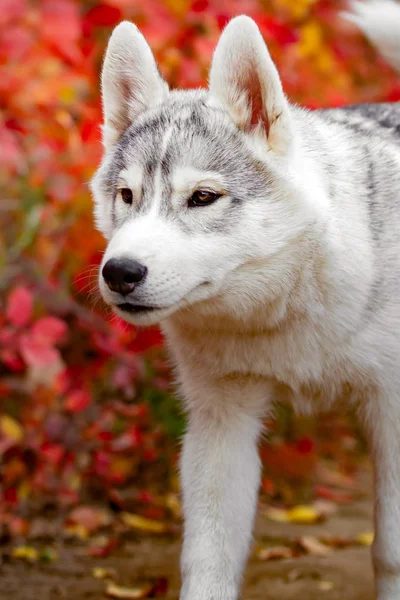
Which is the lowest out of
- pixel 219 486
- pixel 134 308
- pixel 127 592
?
pixel 127 592

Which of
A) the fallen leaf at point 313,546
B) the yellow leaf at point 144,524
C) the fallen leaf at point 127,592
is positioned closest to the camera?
the fallen leaf at point 127,592

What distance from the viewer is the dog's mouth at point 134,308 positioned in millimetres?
2990

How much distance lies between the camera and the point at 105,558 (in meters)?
4.56

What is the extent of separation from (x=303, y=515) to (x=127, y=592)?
1348 mm

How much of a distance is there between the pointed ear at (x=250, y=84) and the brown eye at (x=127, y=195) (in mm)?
415

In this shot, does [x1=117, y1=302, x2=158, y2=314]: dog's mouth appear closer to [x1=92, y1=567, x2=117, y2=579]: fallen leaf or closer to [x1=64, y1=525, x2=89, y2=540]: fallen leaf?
[x1=92, y1=567, x2=117, y2=579]: fallen leaf

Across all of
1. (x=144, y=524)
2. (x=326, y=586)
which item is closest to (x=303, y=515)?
(x=144, y=524)

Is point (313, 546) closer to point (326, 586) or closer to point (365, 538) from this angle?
point (365, 538)

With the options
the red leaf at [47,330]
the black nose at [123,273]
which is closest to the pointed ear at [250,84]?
the black nose at [123,273]

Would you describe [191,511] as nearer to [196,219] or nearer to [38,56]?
[196,219]

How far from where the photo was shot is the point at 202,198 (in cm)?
310

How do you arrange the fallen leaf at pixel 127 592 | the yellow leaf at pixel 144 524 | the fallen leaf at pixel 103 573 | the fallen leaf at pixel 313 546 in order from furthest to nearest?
the yellow leaf at pixel 144 524 → the fallen leaf at pixel 313 546 → the fallen leaf at pixel 103 573 → the fallen leaf at pixel 127 592

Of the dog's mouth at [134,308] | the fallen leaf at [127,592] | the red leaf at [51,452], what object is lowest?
the fallen leaf at [127,592]

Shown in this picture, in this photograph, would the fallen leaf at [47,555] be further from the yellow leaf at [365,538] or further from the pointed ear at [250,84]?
the pointed ear at [250,84]
